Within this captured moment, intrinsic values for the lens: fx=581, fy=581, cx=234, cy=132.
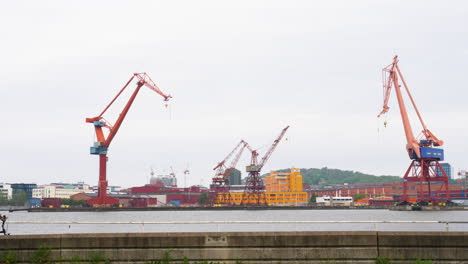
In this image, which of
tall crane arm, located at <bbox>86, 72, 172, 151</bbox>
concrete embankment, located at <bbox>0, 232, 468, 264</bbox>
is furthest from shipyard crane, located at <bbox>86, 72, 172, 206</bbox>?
concrete embankment, located at <bbox>0, 232, 468, 264</bbox>

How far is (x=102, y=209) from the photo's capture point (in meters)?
168

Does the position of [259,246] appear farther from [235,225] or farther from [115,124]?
[115,124]

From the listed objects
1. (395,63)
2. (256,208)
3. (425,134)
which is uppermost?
(395,63)

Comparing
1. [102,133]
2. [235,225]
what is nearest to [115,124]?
[102,133]

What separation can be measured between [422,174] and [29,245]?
142 meters

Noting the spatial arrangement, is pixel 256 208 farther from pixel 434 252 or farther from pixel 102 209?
pixel 434 252

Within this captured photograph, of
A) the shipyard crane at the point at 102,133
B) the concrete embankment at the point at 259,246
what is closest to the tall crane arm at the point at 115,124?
the shipyard crane at the point at 102,133

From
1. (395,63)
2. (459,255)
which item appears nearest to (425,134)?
(395,63)

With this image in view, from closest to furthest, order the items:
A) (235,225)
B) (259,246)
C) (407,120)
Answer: (259,246)
(235,225)
(407,120)

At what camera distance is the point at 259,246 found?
1453cm

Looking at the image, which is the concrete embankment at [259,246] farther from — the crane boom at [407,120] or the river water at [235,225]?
the crane boom at [407,120]

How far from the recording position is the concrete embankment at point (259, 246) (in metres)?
14.4

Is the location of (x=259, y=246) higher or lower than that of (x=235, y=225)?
higher

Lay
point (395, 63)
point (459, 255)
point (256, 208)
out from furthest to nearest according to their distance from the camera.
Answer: point (256, 208), point (395, 63), point (459, 255)
